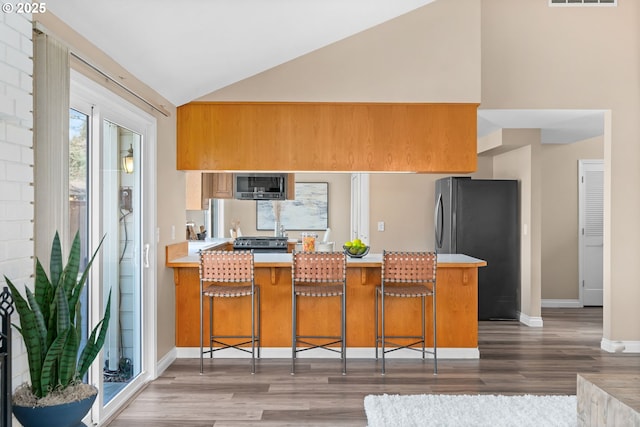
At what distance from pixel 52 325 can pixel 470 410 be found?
8.33 ft

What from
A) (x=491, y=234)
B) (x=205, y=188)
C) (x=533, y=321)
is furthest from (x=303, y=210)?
(x=533, y=321)

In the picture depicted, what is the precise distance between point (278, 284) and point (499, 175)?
385 cm

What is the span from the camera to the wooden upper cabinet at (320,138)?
460 centimetres

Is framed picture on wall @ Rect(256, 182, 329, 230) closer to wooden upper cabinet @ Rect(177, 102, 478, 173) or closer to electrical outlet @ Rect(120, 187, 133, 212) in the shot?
wooden upper cabinet @ Rect(177, 102, 478, 173)

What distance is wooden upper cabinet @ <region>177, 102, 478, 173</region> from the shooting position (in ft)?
15.1

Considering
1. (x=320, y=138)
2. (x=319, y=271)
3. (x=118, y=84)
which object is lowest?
(x=319, y=271)

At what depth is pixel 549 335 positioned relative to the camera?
5.45 metres

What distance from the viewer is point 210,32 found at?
10.8ft

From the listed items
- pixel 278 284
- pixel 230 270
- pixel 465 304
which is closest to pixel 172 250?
pixel 230 270

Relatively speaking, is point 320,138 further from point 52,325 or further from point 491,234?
point 52,325

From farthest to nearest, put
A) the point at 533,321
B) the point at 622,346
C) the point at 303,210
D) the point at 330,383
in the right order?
the point at 303,210 < the point at 533,321 < the point at 622,346 < the point at 330,383

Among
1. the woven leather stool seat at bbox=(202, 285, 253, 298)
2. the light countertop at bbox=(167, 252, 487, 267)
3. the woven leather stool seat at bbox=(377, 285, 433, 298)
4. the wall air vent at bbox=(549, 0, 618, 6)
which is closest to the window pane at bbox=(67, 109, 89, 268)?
the woven leather stool seat at bbox=(202, 285, 253, 298)

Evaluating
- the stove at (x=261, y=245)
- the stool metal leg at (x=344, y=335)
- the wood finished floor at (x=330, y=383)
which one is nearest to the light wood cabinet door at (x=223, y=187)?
the stove at (x=261, y=245)

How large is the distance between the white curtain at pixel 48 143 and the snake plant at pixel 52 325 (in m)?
0.25
